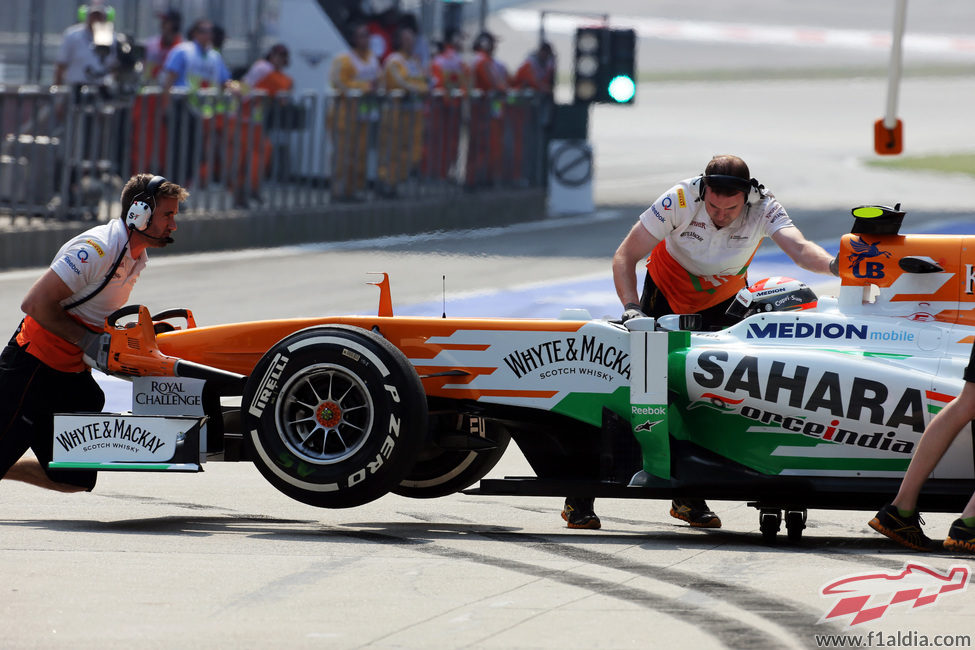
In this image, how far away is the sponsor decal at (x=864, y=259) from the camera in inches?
260

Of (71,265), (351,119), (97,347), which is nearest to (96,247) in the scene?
(71,265)

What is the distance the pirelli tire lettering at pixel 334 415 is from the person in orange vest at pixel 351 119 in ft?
37.5

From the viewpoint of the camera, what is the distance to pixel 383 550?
6.21 m

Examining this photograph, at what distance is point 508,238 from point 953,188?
10.5 metres

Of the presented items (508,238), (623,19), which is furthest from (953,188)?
(623,19)

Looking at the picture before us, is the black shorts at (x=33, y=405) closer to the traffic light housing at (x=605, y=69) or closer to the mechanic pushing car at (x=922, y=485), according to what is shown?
the mechanic pushing car at (x=922, y=485)

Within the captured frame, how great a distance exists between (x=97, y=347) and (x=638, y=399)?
7.08 ft

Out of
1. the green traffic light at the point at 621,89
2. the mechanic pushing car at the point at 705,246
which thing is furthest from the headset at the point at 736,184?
the green traffic light at the point at 621,89

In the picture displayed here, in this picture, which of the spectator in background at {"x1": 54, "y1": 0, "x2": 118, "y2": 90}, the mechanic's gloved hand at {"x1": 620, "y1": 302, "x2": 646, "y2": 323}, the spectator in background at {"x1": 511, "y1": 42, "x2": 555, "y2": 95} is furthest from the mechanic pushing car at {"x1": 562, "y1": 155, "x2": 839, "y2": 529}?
the spectator in background at {"x1": 511, "y1": 42, "x2": 555, "y2": 95}

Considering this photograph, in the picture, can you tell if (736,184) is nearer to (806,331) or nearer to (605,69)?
(806,331)

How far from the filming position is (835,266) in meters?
6.89

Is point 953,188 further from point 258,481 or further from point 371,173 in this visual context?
point 258,481

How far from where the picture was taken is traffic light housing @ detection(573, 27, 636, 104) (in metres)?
19.6

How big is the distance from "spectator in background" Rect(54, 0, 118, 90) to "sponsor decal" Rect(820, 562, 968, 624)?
477 inches
